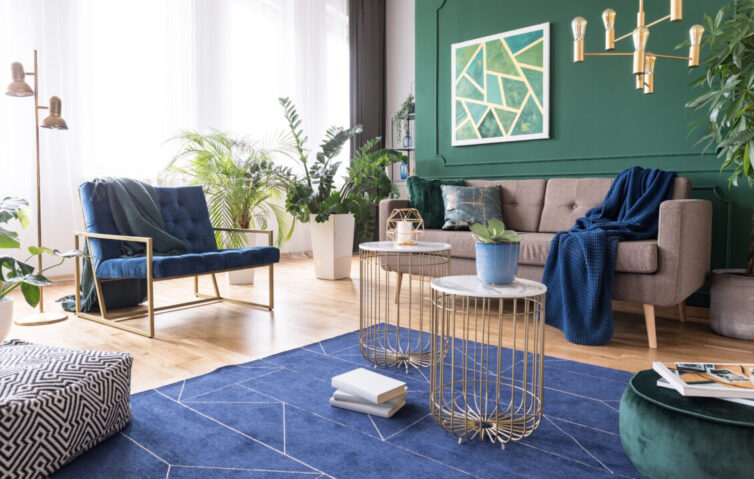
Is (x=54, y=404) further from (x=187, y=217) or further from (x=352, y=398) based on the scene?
(x=187, y=217)

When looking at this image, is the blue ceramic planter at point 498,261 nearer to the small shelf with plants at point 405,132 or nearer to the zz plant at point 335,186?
the zz plant at point 335,186

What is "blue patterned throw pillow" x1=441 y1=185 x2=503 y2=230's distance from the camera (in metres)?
3.51

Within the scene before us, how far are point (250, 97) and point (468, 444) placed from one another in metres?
4.53

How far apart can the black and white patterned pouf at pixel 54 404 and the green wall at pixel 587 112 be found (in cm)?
Result: 323

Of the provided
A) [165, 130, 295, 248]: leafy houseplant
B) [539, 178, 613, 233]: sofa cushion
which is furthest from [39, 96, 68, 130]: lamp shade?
[539, 178, 613, 233]: sofa cushion

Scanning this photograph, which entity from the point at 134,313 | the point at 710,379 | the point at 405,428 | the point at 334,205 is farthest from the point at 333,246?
the point at 710,379

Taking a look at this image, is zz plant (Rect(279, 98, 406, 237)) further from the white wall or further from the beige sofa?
the white wall

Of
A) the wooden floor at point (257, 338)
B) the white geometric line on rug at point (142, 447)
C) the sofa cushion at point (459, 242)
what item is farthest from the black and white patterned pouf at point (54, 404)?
the sofa cushion at point (459, 242)

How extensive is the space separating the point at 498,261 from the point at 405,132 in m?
4.44

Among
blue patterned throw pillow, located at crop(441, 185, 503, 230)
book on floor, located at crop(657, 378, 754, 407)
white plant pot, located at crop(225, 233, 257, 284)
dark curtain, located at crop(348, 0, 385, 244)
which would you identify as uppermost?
dark curtain, located at crop(348, 0, 385, 244)

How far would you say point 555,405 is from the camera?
5.74ft

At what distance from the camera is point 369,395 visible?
5.47ft

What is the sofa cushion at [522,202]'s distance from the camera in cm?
363

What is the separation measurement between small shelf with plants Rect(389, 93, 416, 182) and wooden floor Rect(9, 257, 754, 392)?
2.48 metres
